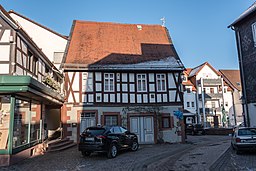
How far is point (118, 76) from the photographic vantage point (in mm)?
18453

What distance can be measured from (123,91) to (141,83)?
1688mm

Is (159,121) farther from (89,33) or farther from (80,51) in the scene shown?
(89,33)

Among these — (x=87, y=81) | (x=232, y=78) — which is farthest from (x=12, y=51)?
(x=232, y=78)

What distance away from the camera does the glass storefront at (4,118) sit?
991 centimetres

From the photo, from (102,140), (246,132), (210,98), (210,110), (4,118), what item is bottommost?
(102,140)

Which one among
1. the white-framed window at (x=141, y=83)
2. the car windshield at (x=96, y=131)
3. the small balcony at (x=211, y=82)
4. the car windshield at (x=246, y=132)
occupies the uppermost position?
the small balcony at (x=211, y=82)

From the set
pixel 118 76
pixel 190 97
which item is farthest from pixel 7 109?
pixel 190 97

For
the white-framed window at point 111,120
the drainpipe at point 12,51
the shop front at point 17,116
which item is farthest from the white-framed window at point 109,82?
the drainpipe at point 12,51

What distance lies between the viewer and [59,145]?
14.7m

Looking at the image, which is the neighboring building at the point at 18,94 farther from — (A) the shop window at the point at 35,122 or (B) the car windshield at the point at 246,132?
(B) the car windshield at the point at 246,132

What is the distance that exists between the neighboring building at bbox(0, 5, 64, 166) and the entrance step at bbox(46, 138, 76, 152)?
2.56ft

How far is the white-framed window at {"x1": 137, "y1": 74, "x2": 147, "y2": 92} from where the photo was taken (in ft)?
61.4

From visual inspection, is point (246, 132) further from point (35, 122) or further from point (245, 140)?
point (35, 122)

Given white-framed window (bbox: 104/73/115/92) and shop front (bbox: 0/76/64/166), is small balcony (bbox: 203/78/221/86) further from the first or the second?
shop front (bbox: 0/76/64/166)
